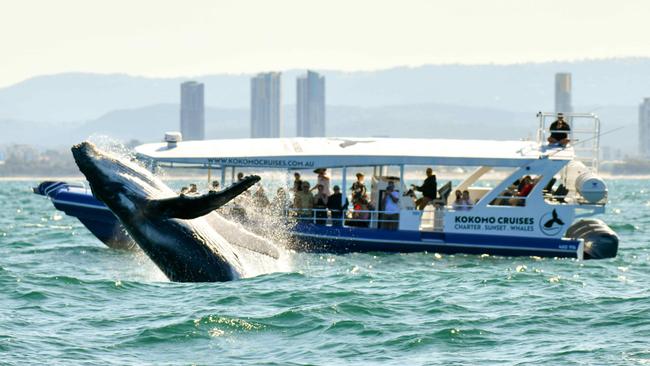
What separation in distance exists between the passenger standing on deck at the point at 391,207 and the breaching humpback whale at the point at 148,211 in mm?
9171

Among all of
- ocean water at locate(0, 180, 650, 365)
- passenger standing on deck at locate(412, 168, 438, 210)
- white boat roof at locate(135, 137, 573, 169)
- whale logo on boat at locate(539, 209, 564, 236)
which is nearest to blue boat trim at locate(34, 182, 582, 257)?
whale logo on boat at locate(539, 209, 564, 236)

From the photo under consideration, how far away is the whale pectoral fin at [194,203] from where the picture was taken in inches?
610

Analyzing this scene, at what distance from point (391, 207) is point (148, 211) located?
Answer: 423 inches

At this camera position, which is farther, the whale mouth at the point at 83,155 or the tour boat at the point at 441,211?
the tour boat at the point at 441,211

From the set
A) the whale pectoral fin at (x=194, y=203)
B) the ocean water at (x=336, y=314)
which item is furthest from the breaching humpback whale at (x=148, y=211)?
the ocean water at (x=336, y=314)

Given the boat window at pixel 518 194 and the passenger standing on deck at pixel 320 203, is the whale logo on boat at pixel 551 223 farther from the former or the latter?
the passenger standing on deck at pixel 320 203

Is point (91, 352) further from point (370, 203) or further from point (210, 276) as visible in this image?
point (370, 203)

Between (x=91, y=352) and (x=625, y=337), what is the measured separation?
714 centimetres

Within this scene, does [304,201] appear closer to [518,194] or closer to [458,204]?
[458,204]

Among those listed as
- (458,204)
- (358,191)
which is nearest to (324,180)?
(358,191)

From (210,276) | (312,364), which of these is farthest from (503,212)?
(312,364)

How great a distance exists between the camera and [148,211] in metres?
17.7

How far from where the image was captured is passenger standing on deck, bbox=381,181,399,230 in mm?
27641

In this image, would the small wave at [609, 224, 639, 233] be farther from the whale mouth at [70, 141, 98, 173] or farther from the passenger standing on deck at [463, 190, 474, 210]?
the whale mouth at [70, 141, 98, 173]
